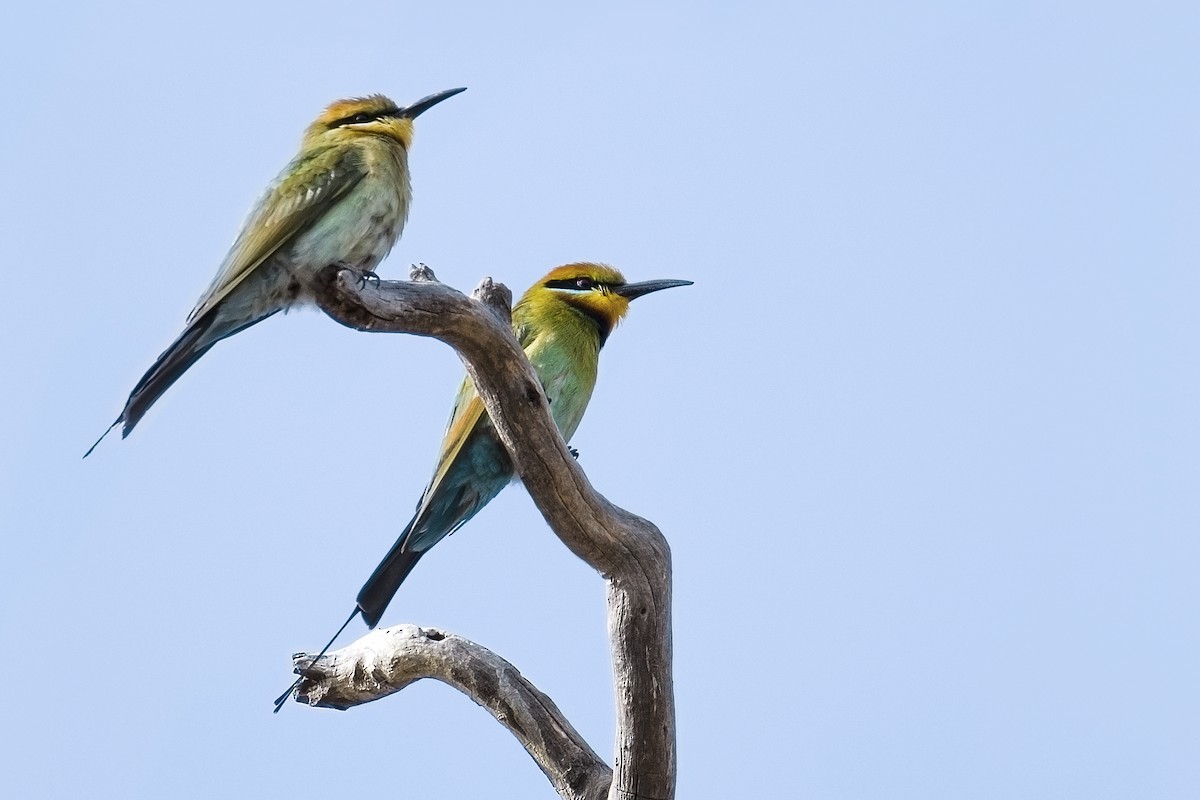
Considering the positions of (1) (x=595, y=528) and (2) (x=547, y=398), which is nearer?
(1) (x=595, y=528)

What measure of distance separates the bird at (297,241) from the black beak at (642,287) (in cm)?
81

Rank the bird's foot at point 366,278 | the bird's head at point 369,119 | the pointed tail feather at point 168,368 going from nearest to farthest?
the bird's foot at point 366,278, the pointed tail feather at point 168,368, the bird's head at point 369,119

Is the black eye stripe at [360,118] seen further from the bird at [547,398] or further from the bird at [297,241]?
the bird at [547,398]

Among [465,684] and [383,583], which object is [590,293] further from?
[465,684]

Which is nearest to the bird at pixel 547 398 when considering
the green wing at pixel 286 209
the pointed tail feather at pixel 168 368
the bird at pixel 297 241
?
the bird at pixel 297 241

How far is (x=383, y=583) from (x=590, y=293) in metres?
1.12

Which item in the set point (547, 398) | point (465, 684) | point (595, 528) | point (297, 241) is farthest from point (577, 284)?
point (465, 684)

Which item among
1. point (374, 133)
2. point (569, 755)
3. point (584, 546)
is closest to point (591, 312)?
point (374, 133)

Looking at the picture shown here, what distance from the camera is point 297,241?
339 centimetres

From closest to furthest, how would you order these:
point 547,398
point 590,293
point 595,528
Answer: point 595,528, point 547,398, point 590,293

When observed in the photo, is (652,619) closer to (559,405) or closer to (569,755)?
(569,755)

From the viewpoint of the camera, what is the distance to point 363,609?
3.71 meters

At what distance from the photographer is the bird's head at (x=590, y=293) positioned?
4.16 meters

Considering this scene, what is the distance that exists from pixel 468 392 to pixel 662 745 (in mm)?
1185
